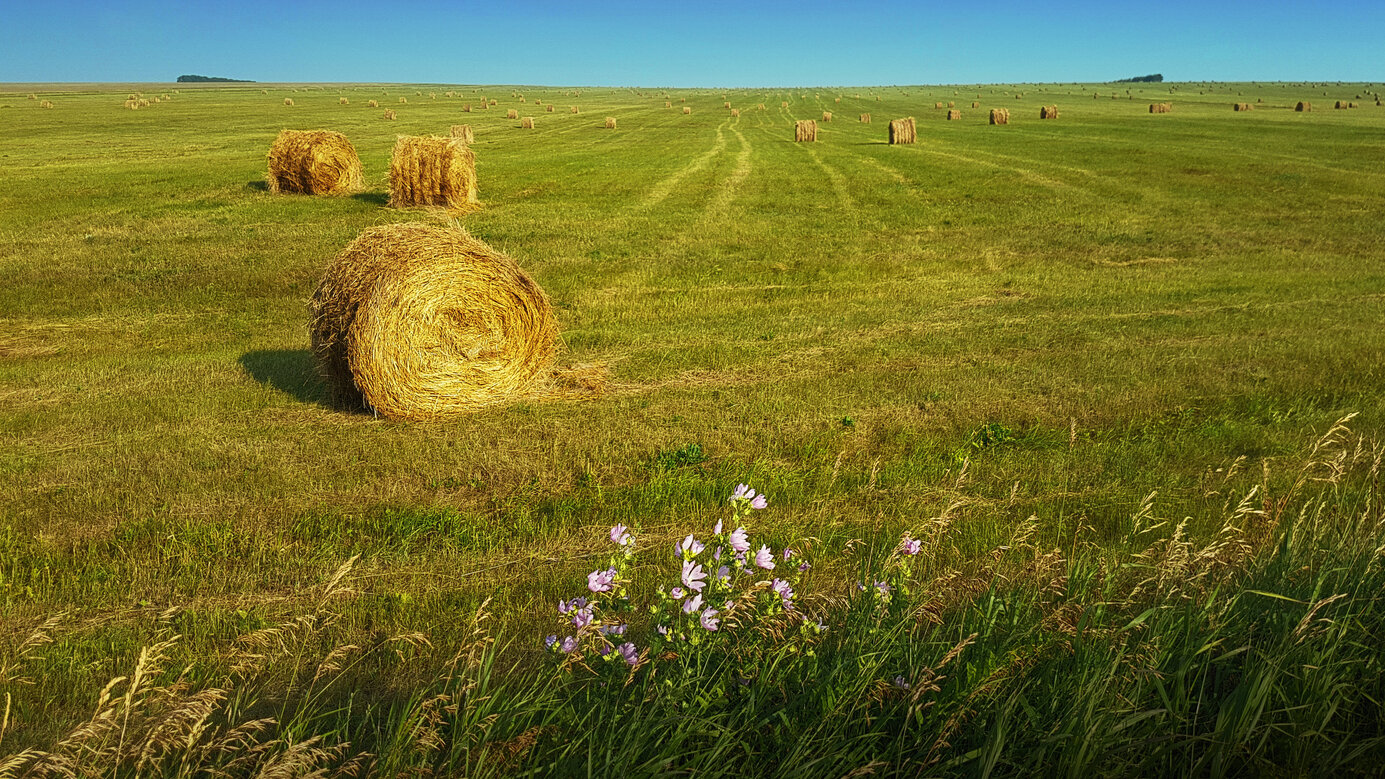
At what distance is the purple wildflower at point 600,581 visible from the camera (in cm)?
302

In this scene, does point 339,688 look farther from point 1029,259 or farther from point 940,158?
point 940,158

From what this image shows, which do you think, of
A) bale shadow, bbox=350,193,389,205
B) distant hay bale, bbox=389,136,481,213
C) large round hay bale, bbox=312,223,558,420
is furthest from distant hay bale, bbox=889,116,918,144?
large round hay bale, bbox=312,223,558,420

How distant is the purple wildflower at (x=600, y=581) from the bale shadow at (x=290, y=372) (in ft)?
23.4

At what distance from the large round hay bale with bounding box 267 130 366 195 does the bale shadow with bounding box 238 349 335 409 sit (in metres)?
15.9

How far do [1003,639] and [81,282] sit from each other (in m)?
16.7

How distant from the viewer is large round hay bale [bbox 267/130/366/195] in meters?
25.7

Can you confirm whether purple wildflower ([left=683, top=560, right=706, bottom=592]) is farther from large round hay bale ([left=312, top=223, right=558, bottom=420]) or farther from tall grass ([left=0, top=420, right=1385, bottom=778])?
large round hay bale ([left=312, top=223, right=558, bottom=420])

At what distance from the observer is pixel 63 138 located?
46.2 metres

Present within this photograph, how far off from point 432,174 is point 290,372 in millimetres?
14438

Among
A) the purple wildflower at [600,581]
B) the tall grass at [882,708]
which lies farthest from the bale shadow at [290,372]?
the purple wildflower at [600,581]

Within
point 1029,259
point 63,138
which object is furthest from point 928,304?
point 63,138

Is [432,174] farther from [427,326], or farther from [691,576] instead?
[691,576]

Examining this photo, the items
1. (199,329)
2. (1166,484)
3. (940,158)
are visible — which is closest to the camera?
(1166,484)

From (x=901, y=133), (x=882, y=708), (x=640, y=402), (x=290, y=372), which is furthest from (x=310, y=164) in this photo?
(x=901, y=133)
